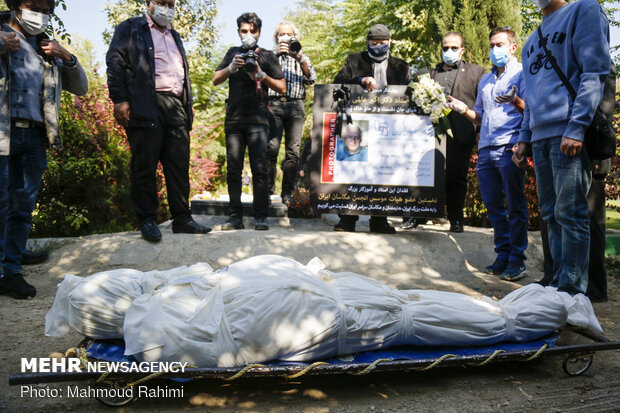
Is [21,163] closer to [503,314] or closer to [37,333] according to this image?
→ [37,333]

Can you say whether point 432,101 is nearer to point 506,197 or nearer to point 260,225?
point 506,197

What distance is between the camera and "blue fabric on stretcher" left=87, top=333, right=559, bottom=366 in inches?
86.6

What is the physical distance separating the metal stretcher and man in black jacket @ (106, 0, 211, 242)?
7.89 ft

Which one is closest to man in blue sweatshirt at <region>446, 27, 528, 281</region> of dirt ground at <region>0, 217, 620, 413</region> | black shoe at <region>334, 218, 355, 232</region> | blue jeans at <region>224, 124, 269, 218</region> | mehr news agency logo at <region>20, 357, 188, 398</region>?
dirt ground at <region>0, 217, 620, 413</region>

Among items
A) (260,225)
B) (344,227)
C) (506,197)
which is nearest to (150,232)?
(260,225)

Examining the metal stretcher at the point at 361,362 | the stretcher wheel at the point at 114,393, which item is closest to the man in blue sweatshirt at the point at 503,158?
the metal stretcher at the point at 361,362

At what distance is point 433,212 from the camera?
5086 millimetres

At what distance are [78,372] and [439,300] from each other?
182 centimetres

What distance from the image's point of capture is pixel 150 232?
4555 millimetres

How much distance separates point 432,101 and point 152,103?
286cm

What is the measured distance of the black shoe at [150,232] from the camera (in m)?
4.54

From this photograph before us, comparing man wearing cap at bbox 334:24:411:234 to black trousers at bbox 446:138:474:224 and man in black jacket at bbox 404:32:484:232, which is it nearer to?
man in black jacket at bbox 404:32:484:232

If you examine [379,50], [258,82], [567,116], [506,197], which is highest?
[379,50]

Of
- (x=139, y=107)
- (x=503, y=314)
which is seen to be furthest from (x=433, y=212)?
(x=139, y=107)
